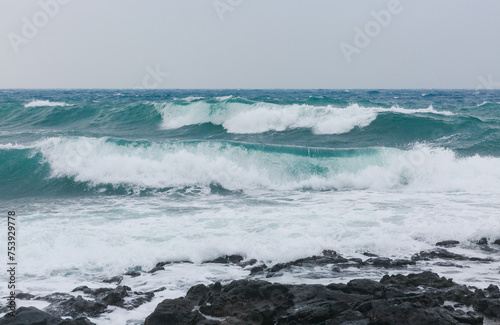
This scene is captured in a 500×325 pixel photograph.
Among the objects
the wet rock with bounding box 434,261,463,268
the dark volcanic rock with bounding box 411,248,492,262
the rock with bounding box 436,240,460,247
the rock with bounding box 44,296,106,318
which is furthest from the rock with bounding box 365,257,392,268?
the rock with bounding box 44,296,106,318

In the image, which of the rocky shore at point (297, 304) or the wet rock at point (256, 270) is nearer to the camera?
the rocky shore at point (297, 304)

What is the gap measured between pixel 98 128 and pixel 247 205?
17080mm

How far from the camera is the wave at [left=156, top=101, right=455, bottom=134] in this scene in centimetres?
2375

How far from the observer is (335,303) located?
196 inches

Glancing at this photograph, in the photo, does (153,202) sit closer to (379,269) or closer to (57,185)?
(57,185)

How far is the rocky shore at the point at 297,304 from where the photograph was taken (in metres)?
4.73

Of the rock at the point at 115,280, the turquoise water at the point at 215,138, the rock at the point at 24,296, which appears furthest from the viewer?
the turquoise water at the point at 215,138

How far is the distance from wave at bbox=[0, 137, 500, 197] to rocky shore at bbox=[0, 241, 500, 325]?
769 centimetres

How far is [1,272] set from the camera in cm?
686

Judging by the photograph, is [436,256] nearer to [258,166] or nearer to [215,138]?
[258,166]

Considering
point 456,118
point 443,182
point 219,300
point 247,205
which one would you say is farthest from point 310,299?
point 456,118

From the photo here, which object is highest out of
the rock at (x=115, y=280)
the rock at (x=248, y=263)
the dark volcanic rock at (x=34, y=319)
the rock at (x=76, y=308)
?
the dark volcanic rock at (x=34, y=319)

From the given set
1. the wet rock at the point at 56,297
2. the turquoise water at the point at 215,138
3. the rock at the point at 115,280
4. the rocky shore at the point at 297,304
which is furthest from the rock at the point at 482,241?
the wet rock at the point at 56,297

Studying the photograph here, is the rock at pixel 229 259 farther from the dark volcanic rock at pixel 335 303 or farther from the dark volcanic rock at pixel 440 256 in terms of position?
the dark volcanic rock at pixel 440 256
